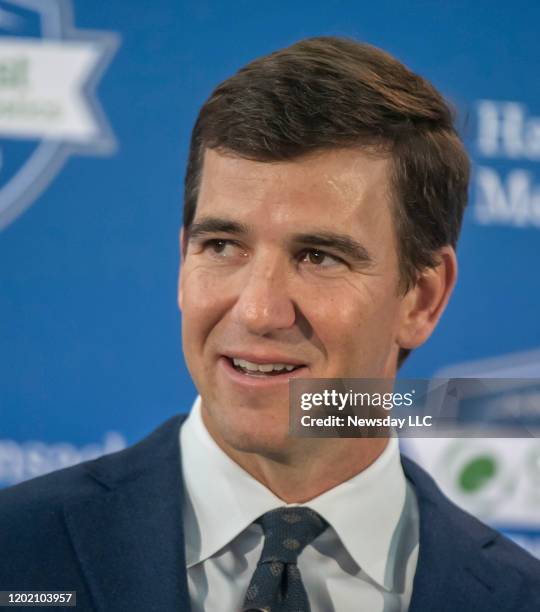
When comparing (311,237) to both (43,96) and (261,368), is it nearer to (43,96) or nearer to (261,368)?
(261,368)

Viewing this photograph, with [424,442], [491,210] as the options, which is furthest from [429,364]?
[491,210]

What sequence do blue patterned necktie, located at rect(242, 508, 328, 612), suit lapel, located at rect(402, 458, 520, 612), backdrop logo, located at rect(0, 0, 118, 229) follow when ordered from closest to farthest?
blue patterned necktie, located at rect(242, 508, 328, 612) < suit lapel, located at rect(402, 458, 520, 612) < backdrop logo, located at rect(0, 0, 118, 229)

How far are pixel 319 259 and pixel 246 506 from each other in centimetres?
39

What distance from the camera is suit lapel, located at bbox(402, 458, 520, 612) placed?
1.47m

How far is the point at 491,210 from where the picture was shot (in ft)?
7.14

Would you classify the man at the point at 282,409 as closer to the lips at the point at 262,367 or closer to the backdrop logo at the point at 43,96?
the lips at the point at 262,367

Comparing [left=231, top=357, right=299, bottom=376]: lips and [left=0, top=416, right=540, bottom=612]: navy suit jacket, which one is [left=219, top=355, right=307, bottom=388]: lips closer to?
[left=231, top=357, right=299, bottom=376]: lips

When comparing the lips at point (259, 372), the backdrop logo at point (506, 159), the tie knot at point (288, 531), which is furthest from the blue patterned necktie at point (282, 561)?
the backdrop logo at point (506, 159)

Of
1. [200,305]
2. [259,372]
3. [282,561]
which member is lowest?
[282,561]

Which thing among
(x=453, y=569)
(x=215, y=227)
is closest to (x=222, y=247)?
(x=215, y=227)

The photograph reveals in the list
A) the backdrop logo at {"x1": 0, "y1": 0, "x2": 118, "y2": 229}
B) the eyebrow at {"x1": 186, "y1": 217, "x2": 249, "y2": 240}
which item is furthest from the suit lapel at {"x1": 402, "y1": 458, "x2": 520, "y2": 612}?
the backdrop logo at {"x1": 0, "y1": 0, "x2": 118, "y2": 229}

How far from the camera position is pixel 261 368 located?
1425mm

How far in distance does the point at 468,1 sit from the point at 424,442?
3.22ft

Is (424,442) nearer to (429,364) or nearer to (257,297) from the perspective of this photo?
(429,364)
